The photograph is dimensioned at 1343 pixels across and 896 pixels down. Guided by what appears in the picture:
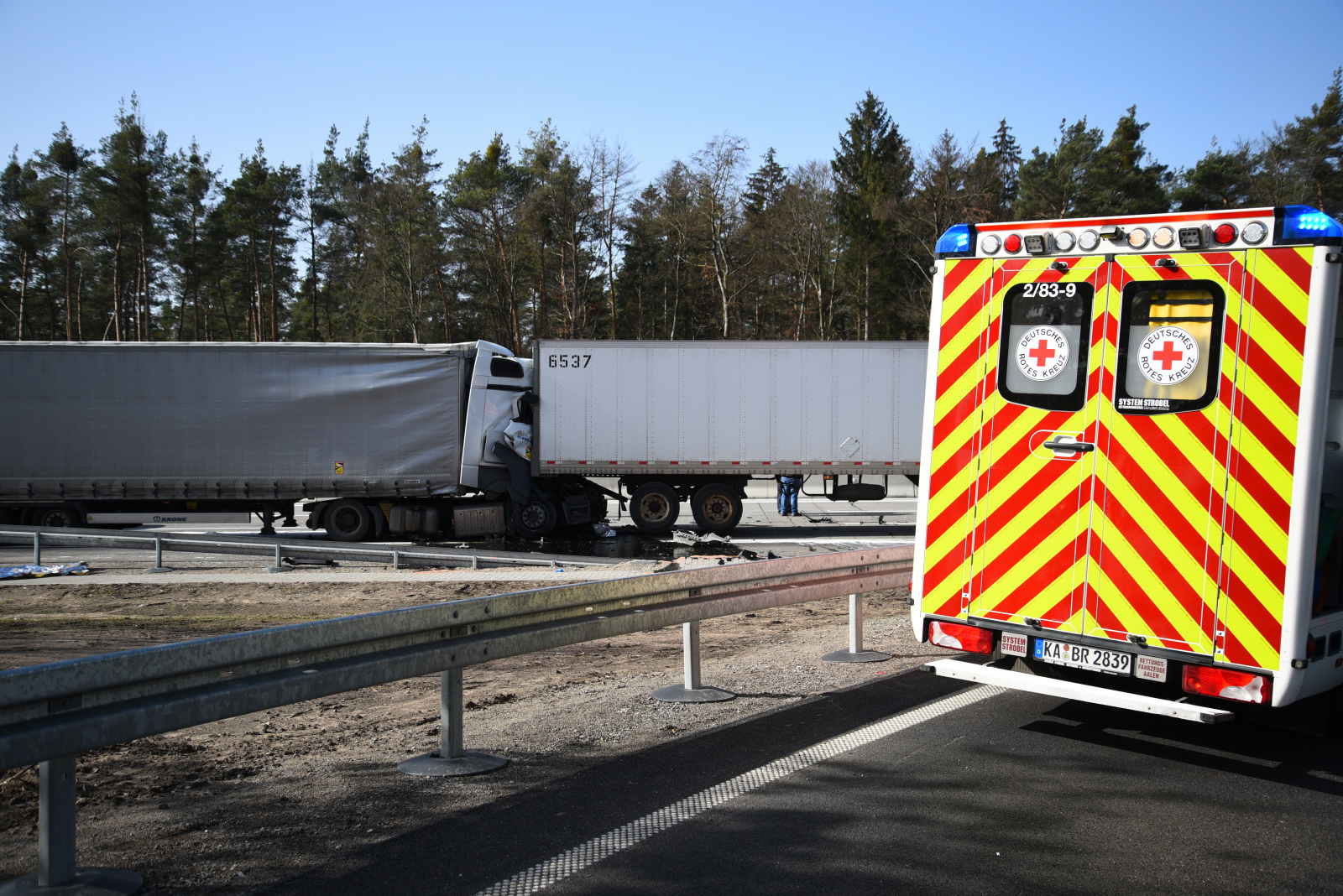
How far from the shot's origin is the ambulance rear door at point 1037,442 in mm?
5469

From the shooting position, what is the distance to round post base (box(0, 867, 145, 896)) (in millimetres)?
3461

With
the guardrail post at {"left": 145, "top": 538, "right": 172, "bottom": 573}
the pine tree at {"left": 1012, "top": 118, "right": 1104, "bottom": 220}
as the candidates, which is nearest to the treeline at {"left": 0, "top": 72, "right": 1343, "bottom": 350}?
the pine tree at {"left": 1012, "top": 118, "right": 1104, "bottom": 220}

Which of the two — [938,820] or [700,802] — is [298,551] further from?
[938,820]

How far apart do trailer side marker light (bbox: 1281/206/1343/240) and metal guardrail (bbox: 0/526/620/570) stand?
11.4m

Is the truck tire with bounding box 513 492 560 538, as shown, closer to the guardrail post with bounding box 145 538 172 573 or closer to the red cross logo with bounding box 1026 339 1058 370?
the guardrail post with bounding box 145 538 172 573

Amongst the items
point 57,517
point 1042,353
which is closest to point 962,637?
point 1042,353

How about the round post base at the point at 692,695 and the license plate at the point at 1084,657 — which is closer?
the license plate at the point at 1084,657

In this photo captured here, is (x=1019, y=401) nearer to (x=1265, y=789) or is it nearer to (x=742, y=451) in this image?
(x=1265, y=789)

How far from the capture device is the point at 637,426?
67.7 ft

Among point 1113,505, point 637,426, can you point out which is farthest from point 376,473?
point 1113,505

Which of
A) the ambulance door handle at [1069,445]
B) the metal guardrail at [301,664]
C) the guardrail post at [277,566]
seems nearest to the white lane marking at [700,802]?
the metal guardrail at [301,664]

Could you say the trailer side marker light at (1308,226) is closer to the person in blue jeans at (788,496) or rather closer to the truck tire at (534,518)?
the truck tire at (534,518)

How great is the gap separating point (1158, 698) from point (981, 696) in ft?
5.29

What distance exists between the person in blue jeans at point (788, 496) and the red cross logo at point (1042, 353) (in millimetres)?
17617
